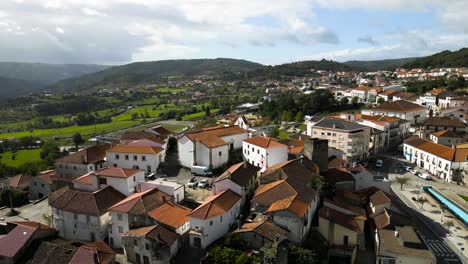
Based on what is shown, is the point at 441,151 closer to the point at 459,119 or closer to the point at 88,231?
the point at 459,119

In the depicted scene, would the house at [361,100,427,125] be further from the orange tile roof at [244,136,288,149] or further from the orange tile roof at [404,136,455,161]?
the orange tile roof at [244,136,288,149]

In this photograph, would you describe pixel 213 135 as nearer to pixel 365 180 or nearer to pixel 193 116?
pixel 365 180

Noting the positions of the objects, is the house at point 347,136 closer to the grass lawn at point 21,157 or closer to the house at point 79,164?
the house at point 79,164

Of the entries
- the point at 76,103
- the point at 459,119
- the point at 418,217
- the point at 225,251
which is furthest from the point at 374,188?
the point at 76,103

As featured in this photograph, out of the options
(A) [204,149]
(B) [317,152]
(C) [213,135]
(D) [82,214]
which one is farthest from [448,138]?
(D) [82,214]

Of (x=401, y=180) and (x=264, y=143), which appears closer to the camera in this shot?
(x=264, y=143)
